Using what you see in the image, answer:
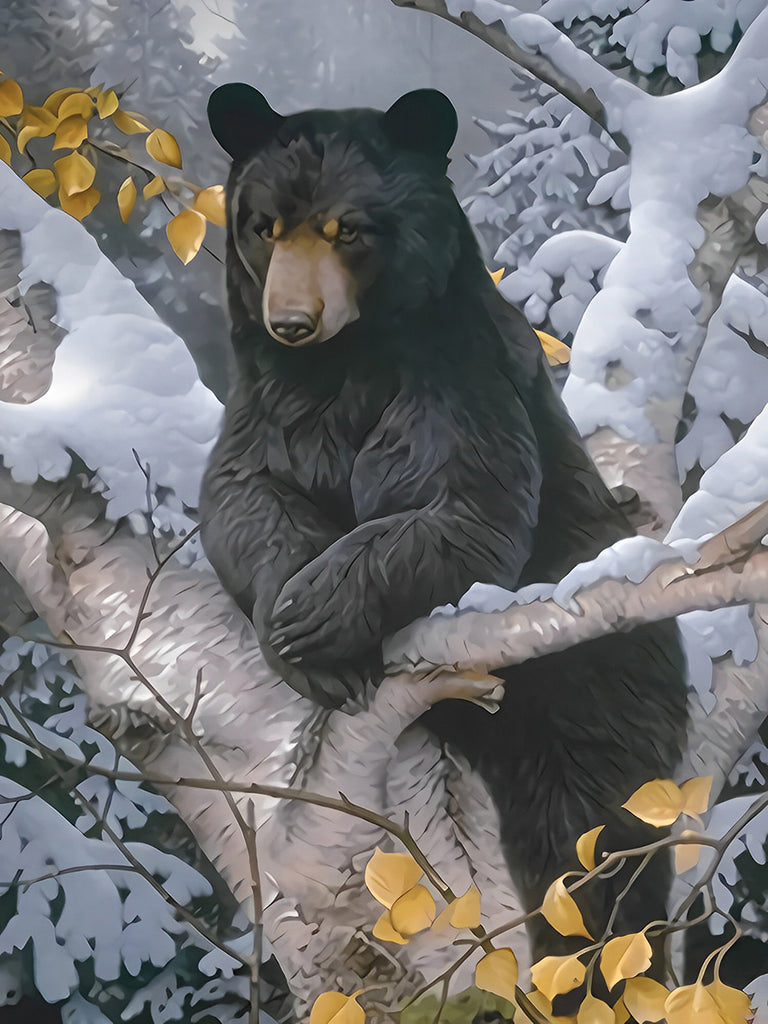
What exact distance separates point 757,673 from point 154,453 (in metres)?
0.77

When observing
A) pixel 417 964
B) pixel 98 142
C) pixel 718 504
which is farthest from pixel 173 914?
pixel 98 142

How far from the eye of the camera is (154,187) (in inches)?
44.2

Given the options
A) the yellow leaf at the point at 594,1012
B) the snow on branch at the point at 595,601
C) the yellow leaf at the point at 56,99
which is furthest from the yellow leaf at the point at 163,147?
the yellow leaf at the point at 594,1012

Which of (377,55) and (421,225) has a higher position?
(377,55)

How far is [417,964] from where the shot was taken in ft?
3.44

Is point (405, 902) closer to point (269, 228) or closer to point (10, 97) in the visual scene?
point (269, 228)

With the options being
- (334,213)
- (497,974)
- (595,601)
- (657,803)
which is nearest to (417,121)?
(334,213)

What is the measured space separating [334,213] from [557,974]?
874mm

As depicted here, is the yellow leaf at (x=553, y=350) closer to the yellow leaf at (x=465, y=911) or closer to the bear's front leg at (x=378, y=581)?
the bear's front leg at (x=378, y=581)

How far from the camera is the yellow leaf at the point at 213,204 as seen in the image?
3.60 ft

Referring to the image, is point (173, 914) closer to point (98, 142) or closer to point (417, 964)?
point (417, 964)

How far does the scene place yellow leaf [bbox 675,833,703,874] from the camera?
1073 mm

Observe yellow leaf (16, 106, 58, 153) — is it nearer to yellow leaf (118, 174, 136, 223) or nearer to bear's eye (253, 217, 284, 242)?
yellow leaf (118, 174, 136, 223)

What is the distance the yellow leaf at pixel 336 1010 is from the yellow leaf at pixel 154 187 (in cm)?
96
